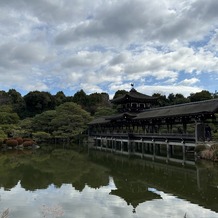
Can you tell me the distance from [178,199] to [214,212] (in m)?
2.03

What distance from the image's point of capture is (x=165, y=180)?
15.8 metres

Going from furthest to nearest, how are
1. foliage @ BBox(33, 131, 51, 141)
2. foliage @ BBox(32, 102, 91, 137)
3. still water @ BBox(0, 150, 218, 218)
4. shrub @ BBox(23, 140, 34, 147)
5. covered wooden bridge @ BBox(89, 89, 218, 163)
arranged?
foliage @ BBox(32, 102, 91, 137) → foliage @ BBox(33, 131, 51, 141) → shrub @ BBox(23, 140, 34, 147) → covered wooden bridge @ BBox(89, 89, 218, 163) → still water @ BBox(0, 150, 218, 218)

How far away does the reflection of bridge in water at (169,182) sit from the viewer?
39.5 feet

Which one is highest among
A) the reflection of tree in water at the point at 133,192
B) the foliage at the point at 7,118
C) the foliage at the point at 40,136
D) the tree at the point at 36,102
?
the tree at the point at 36,102

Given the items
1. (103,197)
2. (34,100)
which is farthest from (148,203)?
(34,100)

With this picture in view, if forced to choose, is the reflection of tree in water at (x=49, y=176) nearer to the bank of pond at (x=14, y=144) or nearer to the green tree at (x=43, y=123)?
the bank of pond at (x=14, y=144)

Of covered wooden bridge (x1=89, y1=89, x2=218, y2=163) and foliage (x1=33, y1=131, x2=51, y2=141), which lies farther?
foliage (x1=33, y1=131, x2=51, y2=141)

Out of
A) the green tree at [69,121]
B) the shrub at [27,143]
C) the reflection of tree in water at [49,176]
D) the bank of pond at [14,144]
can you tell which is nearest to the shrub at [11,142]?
the bank of pond at [14,144]

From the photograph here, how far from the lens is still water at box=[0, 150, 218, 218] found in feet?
33.4

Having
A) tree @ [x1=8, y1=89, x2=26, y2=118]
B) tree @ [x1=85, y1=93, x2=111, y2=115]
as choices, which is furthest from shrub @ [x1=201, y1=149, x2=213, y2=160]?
tree @ [x1=8, y1=89, x2=26, y2=118]

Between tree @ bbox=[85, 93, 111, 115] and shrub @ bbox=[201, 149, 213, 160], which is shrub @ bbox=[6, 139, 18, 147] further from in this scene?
tree @ bbox=[85, 93, 111, 115]

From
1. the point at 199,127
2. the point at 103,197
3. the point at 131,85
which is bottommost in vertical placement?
the point at 103,197

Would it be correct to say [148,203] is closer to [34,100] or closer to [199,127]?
[199,127]

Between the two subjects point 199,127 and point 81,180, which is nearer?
point 81,180
